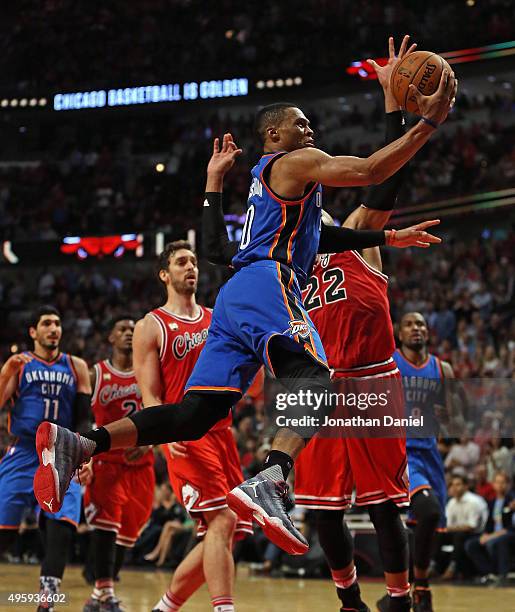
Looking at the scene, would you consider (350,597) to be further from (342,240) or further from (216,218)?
(216,218)

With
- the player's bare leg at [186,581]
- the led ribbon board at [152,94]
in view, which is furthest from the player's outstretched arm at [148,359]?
the led ribbon board at [152,94]

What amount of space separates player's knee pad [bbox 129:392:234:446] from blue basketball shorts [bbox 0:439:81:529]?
2.84m

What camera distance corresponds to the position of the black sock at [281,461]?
166 inches

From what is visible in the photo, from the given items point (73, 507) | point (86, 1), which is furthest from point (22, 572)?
point (86, 1)

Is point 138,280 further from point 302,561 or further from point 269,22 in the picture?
point 302,561

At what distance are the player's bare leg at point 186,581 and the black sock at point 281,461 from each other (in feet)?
5.07

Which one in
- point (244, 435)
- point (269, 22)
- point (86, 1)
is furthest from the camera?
point (86, 1)

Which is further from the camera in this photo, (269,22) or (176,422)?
(269,22)

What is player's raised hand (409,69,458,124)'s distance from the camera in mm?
4496

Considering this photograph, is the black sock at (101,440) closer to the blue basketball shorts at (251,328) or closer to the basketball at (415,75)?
the blue basketball shorts at (251,328)

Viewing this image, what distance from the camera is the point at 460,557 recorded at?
408 inches

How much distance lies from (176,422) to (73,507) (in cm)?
292

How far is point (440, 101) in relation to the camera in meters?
4.52

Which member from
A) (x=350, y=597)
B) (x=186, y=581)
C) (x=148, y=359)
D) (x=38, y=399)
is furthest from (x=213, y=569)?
(x=38, y=399)
